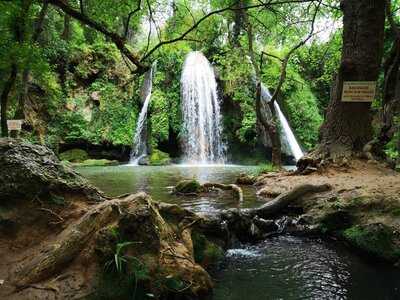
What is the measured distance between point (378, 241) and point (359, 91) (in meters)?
4.33

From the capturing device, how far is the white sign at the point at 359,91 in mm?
7434

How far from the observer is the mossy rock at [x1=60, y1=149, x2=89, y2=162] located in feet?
61.1

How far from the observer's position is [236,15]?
12.4m

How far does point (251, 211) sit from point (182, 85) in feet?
58.2

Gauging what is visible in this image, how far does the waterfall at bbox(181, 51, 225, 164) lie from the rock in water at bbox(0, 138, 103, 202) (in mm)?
15885

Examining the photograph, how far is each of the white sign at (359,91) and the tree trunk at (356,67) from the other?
0.47ft

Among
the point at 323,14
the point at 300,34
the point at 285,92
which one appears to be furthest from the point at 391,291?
the point at 285,92

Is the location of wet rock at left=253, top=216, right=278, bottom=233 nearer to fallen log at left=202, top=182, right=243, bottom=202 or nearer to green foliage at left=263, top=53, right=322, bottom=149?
fallen log at left=202, top=182, right=243, bottom=202

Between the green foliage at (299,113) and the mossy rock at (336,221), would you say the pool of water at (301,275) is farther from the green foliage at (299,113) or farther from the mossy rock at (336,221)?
the green foliage at (299,113)

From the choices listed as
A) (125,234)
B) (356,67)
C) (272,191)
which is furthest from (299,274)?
(356,67)

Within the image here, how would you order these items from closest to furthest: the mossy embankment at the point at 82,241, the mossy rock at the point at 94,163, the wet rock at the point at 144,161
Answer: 1. the mossy embankment at the point at 82,241
2. the mossy rock at the point at 94,163
3. the wet rock at the point at 144,161

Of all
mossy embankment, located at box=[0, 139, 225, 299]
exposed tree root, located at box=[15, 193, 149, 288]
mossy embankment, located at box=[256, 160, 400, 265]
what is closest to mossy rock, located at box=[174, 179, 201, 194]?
mossy embankment, located at box=[256, 160, 400, 265]

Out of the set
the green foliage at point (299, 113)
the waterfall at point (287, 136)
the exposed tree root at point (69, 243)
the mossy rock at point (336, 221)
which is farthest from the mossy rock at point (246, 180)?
the green foliage at point (299, 113)

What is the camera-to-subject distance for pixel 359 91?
24.6ft
